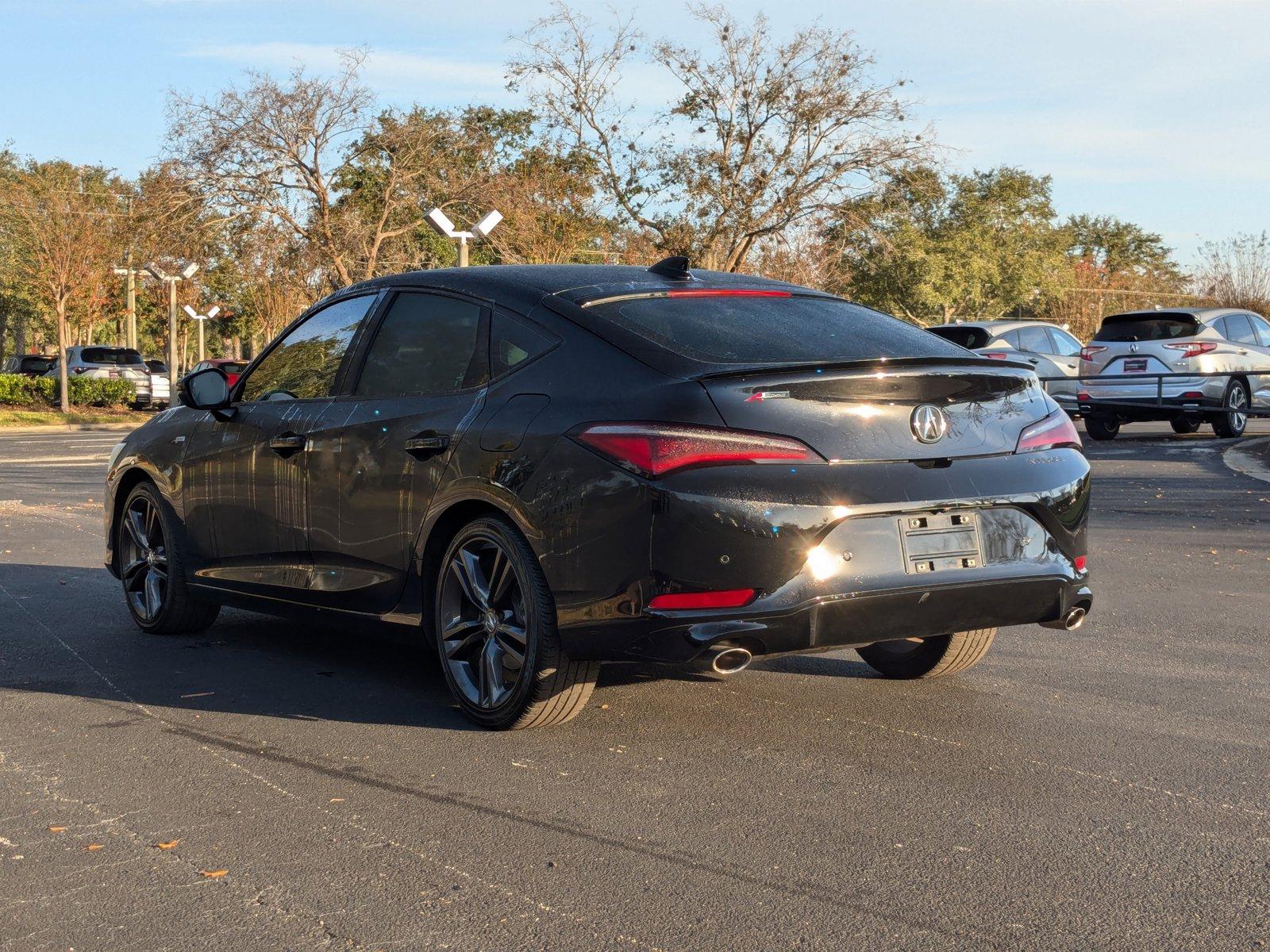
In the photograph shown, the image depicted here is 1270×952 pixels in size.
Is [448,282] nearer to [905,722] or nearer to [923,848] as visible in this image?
[905,722]

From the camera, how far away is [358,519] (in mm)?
5688

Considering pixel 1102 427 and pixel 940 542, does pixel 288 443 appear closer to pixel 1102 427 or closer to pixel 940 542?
pixel 940 542

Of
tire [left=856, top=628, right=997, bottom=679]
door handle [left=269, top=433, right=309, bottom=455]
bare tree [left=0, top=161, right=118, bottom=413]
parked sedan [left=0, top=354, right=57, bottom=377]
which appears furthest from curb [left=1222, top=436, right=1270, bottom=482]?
parked sedan [left=0, top=354, right=57, bottom=377]

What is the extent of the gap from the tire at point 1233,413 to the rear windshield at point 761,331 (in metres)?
17.5

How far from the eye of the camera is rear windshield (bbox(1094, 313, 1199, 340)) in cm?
2158

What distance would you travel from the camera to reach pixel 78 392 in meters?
42.0

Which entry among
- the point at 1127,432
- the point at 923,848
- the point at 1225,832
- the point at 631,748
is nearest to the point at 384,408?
the point at 631,748

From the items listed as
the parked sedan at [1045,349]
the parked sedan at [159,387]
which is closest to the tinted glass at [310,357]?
the parked sedan at [1045,349]

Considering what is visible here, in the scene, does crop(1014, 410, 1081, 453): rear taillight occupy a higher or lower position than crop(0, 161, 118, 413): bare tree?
lower

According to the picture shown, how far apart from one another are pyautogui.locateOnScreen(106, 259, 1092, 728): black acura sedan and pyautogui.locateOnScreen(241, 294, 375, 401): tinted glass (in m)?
0.04

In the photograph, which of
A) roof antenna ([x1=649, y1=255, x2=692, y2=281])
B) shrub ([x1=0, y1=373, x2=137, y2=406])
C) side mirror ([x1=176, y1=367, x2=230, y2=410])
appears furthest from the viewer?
shrub ([x1=0, y1=373, x2=137, y2=406])

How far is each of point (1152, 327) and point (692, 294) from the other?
58.9 feet

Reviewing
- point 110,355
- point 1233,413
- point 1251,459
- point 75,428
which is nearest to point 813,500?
point 1251,459

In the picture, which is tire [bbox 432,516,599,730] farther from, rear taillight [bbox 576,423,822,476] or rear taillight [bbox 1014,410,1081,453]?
rear taillight [bbox 1014,410,1081,453]
